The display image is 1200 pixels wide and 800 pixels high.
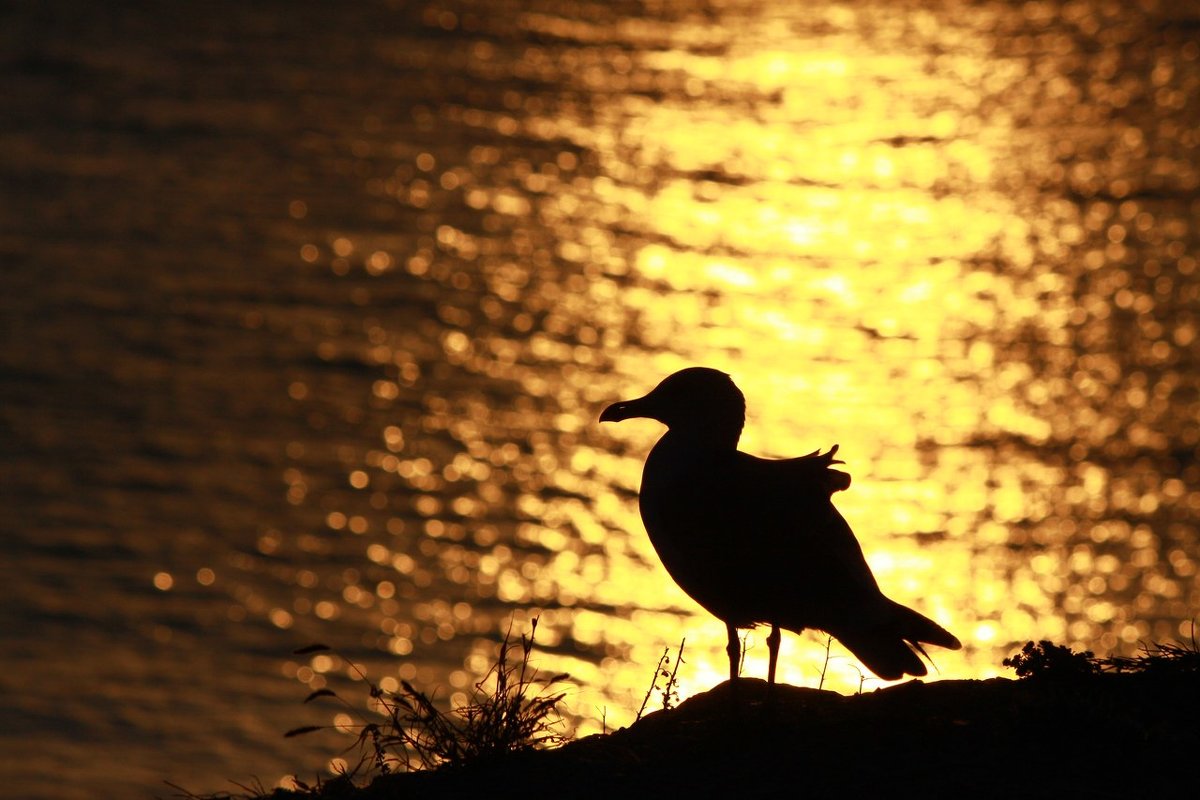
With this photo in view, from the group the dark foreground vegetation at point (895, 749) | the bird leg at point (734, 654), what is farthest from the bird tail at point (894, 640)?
the bird leg at point (734, 654)

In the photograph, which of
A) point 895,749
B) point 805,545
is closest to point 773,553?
point 805,545

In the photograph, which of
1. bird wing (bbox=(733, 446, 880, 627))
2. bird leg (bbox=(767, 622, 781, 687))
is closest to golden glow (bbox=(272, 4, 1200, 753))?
bird leg (bbox=(767, 622, 781, 687))

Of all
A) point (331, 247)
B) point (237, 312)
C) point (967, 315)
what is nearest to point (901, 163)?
point (967, 315)

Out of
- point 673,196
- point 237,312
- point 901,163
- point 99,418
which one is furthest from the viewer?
point 901,163

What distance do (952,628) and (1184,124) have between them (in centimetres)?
3689

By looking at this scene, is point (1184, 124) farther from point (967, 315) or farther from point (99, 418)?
point (99, 418)

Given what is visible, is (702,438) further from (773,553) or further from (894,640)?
(894,640)

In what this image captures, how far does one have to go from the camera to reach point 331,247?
5419 centimetres

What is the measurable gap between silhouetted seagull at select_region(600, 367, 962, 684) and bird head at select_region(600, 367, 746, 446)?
14 cm

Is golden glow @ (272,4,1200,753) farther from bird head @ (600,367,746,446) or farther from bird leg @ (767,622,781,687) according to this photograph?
bird leg @ (767,622,781,687)

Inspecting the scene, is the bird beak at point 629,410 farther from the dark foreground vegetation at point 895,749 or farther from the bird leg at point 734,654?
the dark foreground vegetation at point 895,749

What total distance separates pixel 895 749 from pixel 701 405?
6.41 ft

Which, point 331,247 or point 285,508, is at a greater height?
point 331,247

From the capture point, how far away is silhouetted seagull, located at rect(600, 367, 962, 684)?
8.02 metres
